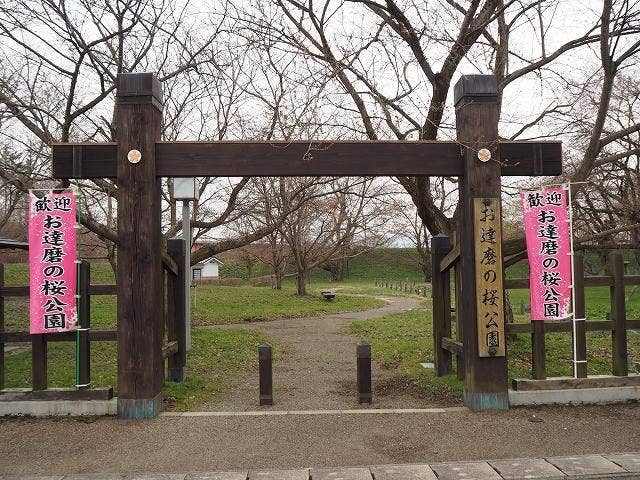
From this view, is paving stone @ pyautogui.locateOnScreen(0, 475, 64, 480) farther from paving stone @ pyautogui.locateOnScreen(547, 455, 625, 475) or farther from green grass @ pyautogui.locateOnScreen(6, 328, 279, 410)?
paving stone @ pyautogui.locateOnScreen(547, 455, 625, 475)

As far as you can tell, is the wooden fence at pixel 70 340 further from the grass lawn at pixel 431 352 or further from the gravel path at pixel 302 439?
the grass lawn at pixel 431 352

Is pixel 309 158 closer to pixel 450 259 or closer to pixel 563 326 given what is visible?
pixel 450 259

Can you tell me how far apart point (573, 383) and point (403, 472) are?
296 centimetres

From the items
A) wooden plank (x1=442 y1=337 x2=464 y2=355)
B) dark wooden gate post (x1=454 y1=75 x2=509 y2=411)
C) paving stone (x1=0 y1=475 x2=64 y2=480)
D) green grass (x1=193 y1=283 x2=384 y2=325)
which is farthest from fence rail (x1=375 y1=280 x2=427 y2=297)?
paving stone (x1=0 y1=475 x2=64 y2=480)

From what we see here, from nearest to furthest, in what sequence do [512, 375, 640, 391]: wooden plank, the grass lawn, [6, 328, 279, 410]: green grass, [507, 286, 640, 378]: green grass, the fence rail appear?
[512, 375, 640, 391]: wooden plank → [6, 328, 279, 410]: green grass → the grass lawn → [507, 286, 640, 378]: green grass → the fence rail

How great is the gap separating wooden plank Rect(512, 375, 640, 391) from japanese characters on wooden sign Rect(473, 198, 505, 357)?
528 mm

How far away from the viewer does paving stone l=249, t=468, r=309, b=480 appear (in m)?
4.18

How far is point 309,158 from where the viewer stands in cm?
596

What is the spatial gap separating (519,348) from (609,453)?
16.6 feet

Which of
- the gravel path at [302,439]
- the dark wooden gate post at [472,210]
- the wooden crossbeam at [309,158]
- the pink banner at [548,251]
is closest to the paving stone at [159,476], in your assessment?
the gravel path at [302,439]

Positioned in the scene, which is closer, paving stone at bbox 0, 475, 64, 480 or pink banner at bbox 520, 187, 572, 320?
paving stone at bbox 0, 475, 64, 480


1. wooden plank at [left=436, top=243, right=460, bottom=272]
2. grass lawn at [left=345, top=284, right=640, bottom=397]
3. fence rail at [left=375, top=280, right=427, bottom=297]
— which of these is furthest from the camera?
fence rail at [left=375, top=280, right=427, bottom=297]

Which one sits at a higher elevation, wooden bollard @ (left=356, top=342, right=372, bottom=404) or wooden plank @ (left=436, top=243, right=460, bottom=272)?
wooden plank @ (left=436, top=243, right=460, bottom=272)

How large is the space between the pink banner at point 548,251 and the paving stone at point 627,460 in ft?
5.91
